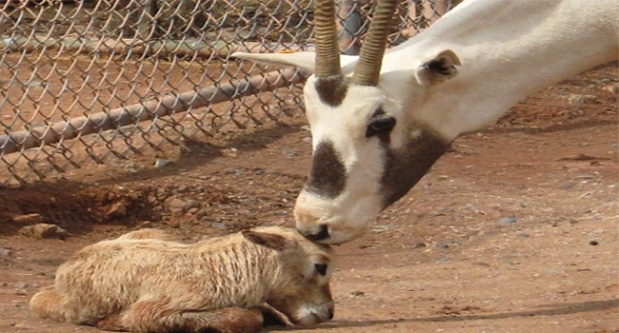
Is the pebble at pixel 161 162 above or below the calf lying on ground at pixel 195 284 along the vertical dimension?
below

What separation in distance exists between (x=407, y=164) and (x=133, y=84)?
326 centimetres

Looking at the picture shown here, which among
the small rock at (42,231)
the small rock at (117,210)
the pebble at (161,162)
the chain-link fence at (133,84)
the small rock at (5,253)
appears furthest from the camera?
the pebble at (161,162)

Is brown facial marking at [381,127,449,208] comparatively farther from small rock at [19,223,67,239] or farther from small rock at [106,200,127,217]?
small rock at [106,200,127,217]

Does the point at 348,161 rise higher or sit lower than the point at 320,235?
higher

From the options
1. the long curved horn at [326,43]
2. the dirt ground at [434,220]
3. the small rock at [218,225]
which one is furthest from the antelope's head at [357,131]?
the small rock at [218,225]

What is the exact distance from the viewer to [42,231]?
6.57 metres

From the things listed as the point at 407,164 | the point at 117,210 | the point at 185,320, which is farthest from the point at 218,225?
the point at 185,320

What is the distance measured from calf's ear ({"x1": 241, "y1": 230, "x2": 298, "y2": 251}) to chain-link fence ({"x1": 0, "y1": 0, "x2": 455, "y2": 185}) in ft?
8.29

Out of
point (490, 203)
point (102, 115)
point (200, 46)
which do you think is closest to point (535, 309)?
point (490, 203)

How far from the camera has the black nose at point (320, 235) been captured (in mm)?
5031

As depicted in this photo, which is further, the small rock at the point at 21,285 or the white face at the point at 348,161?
the small rock at the point at 21,285

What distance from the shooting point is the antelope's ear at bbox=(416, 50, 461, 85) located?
5.17m

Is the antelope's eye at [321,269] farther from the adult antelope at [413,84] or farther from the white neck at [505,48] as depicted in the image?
the white neck at [505,48]

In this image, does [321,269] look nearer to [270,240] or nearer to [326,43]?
[270,240]
